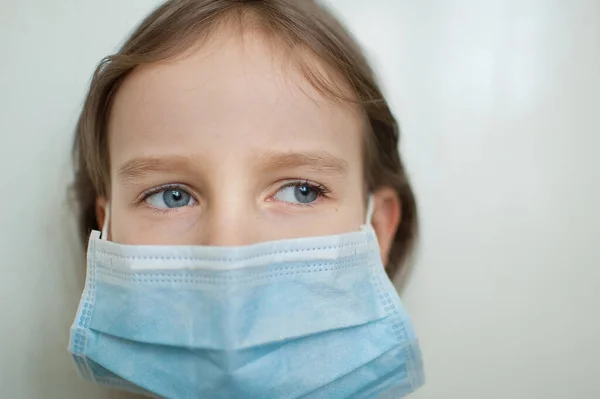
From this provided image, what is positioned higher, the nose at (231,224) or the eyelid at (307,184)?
the eyelid at (307,184)

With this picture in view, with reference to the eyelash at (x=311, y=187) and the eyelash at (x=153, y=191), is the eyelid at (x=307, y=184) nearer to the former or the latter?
the eyelash at (x=311, y=187)

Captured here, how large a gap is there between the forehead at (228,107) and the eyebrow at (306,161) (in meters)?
0.01

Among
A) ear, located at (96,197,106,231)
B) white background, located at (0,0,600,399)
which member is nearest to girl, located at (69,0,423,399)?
ear, located at (96,197,106,231)

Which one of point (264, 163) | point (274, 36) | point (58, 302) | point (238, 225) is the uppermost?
point (274, 36)

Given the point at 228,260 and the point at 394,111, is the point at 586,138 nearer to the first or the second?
the point at 394,111

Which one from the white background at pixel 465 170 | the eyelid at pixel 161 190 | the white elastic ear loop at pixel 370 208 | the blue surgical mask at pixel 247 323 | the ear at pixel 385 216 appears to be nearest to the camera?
the blue surgical mask at pixel 247 323

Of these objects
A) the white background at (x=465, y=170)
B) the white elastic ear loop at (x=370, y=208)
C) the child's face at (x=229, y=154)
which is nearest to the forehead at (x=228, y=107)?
the child's face at (x=229, y=154)

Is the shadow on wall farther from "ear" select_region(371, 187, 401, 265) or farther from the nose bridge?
"ear" select_region(371, 187, 401, 265)

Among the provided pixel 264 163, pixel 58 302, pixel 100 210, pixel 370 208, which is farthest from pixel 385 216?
pixel 58 302

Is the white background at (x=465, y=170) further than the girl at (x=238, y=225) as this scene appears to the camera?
Yes

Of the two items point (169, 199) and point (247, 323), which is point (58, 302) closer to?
point (169, 199)

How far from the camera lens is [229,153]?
0.82 m

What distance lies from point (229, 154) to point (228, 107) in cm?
9

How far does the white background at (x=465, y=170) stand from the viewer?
1.24 metres
